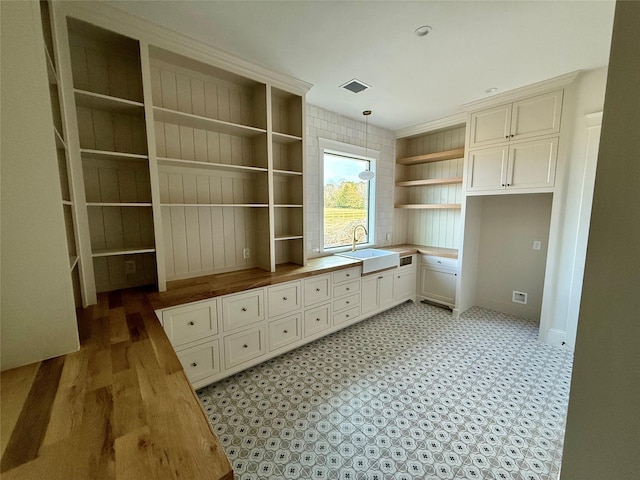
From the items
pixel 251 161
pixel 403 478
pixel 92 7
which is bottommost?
pixel 403 478

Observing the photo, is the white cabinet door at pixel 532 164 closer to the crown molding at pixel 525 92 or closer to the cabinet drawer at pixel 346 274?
the crown molding at pixel 525 92

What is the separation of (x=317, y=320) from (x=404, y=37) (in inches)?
105

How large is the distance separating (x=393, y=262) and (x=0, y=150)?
3488 mm

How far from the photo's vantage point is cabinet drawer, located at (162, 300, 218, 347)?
6.22 feet

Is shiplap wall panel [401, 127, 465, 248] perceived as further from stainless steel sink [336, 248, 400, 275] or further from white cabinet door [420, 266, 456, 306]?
stainless steel sink [336, 248, 400, 275]

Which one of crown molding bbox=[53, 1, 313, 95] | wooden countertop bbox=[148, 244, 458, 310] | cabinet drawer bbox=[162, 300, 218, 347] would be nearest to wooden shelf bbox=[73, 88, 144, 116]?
crown molding bbox=[53, 1, 313, 95]

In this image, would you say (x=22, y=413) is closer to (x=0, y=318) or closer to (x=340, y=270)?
(x=0, y=318)

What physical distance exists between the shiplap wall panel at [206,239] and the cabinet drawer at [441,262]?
2.63 m

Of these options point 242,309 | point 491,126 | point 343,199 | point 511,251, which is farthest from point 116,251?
point 511,251

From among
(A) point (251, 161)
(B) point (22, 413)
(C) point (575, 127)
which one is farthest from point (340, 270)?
(C) point (575, 127)

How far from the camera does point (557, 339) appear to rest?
2820 millimetres

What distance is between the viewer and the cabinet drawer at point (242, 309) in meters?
2.17

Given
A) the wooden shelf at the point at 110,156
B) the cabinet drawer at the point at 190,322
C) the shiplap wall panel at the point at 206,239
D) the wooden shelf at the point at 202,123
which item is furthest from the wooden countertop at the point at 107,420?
the wooden shelf at the point at 202,123

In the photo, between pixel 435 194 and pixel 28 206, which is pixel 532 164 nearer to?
pixel 435 194
